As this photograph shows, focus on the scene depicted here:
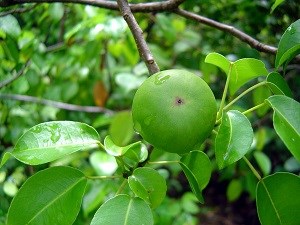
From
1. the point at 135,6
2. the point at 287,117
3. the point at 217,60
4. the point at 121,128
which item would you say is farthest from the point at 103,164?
the point at 287,117

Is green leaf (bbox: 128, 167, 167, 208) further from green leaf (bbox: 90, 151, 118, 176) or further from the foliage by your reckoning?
green leaf (bbox: 90, 151, 118, 176)

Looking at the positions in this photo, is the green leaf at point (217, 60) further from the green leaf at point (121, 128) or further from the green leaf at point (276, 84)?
the green leaf at point (121, 128)

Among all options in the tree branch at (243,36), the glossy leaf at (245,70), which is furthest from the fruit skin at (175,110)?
the tree branch at (243,36)

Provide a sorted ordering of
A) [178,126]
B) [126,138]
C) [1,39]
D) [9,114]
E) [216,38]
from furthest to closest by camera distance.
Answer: [216,38]
[9,114]
[126,138]
[1,39]
[178,126]

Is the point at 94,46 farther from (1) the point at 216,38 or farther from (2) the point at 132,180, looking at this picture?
(2) the point at 132,180

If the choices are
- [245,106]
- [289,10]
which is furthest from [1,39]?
[245,106]
